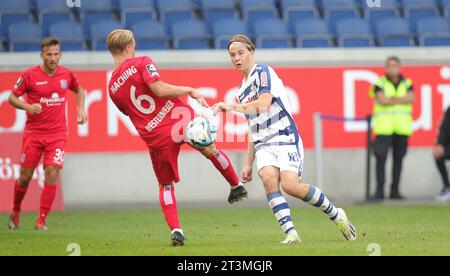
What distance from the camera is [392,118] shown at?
60.6 feet

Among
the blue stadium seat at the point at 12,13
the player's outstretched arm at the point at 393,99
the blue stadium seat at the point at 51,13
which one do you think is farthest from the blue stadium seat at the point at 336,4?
the blue stadium seat at the point at 12,13

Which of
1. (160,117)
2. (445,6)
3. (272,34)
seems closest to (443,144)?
(272,34)

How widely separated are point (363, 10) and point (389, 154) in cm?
286

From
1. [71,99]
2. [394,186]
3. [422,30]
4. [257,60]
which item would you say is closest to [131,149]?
[71,99]

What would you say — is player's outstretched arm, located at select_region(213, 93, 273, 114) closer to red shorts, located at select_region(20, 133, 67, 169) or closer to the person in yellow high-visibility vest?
red shorts, located at select_region(20, 133, 67, 169)

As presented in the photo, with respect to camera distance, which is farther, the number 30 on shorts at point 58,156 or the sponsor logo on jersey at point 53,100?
the sponsor logo on jersey at point 53,100

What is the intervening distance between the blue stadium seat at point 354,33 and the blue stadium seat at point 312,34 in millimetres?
211

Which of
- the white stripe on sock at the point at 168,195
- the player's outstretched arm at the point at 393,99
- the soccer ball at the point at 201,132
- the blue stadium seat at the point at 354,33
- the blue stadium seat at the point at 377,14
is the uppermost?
the blue stadium seat at the point at 377,14

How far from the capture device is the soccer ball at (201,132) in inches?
415

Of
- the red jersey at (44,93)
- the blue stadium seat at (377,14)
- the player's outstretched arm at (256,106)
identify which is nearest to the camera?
the player's outstretched arm at (256,106)

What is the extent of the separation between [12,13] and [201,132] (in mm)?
9968

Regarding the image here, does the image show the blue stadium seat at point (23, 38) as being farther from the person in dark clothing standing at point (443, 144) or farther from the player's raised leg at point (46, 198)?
the person in dark clothing standing at point (443, 144)

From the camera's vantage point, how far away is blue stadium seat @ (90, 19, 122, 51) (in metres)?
19.5

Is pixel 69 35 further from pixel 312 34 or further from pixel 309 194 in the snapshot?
pixel 309 194
